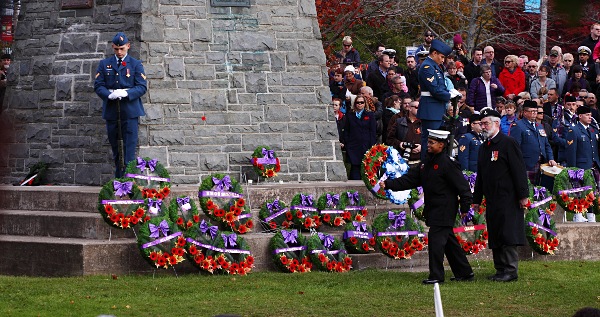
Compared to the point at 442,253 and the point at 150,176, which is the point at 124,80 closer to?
the point at 150,176

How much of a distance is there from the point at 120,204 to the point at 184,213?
756 mm

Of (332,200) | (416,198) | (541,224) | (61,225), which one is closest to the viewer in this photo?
(61,225)

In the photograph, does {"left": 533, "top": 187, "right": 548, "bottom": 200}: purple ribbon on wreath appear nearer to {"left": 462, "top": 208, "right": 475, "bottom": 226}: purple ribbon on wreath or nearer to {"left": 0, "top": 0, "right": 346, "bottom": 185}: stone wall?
{"left": 462, "top": 208, "right": 475, "bottom": 226}: purple ribbon on wreath

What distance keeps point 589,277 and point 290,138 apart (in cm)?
506

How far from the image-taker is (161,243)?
1181 cm

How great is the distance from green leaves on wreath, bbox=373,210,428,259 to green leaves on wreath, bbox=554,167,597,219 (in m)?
3.09

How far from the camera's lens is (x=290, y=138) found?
1548cm

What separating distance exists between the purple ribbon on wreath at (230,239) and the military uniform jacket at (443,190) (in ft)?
7.45

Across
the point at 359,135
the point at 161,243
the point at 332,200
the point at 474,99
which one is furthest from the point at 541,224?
the point at 161,243

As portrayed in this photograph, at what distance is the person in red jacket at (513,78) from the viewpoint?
19391 mm

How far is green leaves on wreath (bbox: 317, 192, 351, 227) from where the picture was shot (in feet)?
45.0

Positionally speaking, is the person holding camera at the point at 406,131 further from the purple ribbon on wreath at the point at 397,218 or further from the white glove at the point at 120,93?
the white glove at the point at 120,93

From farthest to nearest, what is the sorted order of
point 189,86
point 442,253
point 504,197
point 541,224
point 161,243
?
point 189,86
point 541,224
point 161,243
point 504,197
point 442,253

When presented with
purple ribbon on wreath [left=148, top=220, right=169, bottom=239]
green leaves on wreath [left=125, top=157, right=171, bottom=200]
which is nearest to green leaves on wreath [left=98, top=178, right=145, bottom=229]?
green leaves on wreath [left=125, top=157, right=171, bottom=200]
